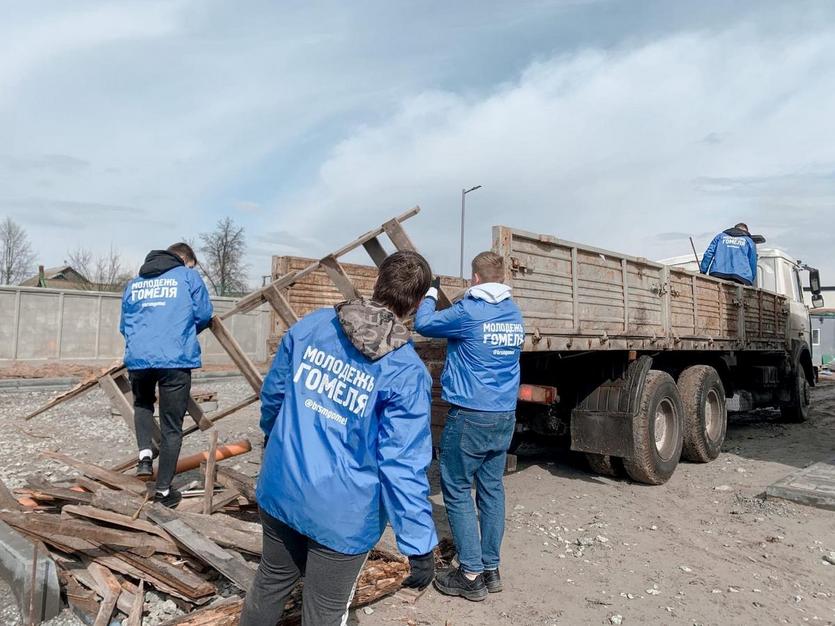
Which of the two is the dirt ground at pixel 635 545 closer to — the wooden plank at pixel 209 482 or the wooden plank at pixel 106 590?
the wooden plank at pixel 106 590

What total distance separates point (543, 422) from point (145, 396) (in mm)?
3582

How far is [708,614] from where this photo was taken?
3379mm

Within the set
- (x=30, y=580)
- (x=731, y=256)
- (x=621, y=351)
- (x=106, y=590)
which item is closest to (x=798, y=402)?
(x=731, y=256)

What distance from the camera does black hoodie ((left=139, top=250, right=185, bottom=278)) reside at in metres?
4.00

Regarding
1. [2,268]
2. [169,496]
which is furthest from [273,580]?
[2,268]

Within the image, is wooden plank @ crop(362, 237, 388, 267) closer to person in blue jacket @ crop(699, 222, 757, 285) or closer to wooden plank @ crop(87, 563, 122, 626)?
wooden plank @ crop(87, 563, 122, 626)

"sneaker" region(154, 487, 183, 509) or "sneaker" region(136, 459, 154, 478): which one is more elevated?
"sneaker" region(136, 459, 154, 478)

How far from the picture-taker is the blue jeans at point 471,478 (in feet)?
11.3

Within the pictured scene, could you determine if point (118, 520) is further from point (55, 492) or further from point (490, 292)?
point (490, 292)

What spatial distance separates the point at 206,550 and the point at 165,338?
1391 mm

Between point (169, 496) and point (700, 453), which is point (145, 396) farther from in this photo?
point (700, 453)

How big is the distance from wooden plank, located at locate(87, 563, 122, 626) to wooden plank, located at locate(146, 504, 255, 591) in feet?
1.12

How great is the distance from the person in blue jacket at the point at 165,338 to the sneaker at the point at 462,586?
1821 millimetres

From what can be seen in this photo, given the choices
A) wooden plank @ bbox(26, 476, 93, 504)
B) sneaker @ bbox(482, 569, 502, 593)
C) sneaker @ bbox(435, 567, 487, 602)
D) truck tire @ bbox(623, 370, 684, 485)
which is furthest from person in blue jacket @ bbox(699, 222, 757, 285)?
wooden plank @ bbox(26, 476, 93, 504)
